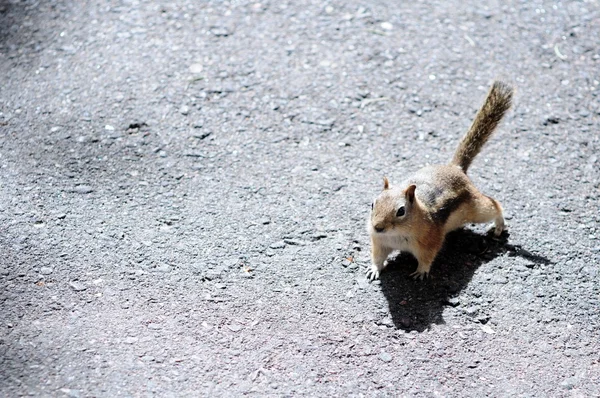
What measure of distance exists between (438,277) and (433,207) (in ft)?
1.13

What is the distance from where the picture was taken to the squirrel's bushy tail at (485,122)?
12.7 feet

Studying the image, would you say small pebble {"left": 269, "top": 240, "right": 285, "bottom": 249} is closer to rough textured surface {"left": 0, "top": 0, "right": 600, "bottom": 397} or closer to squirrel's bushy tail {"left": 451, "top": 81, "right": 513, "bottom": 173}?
rough textured surface {"left": 0, "top": 0, "right": 600, "bottom": 397}

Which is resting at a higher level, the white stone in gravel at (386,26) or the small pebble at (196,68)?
the small pebble at (196,68)

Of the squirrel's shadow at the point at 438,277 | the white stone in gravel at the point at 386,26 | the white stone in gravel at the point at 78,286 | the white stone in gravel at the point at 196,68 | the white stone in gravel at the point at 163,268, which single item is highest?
→ the white stone in gravel at the point at 78,286

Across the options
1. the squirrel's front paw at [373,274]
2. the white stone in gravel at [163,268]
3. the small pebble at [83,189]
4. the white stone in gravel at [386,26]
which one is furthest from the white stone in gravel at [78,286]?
the white stone in gravel at [386,26]

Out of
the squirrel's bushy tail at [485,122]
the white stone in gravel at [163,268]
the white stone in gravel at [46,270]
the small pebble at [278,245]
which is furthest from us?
the squirrel's bushy tail at [485,122]

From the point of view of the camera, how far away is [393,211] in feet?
11.2

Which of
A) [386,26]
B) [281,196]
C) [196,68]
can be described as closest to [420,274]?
[281,196]

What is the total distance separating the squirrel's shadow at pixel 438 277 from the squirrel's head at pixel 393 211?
293 millimetres

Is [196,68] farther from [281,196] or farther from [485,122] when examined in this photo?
[485,122]

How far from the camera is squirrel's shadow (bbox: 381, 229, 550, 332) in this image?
3375mm

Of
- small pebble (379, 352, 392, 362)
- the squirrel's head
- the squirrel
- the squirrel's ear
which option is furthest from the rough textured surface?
the squirrel's ear

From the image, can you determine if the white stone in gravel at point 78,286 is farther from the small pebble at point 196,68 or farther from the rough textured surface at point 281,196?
the small pebble at point 196,68

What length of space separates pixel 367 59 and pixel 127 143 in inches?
71.4
